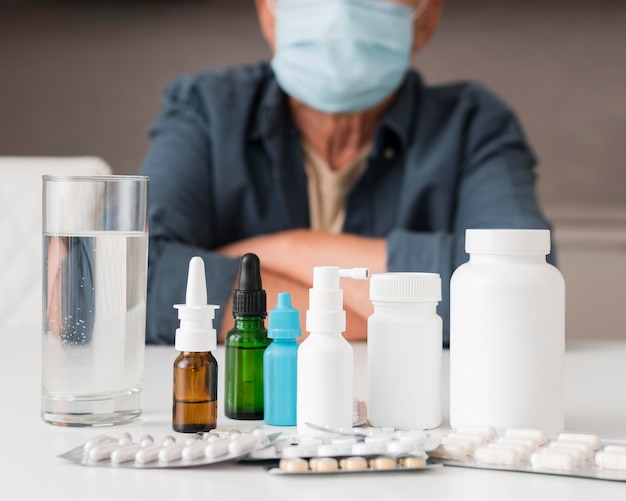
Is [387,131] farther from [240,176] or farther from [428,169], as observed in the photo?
[240,176]

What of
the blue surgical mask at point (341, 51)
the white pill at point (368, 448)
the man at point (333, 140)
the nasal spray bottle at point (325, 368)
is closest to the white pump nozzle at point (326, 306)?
the nasal spray bottle at point (325, 368)

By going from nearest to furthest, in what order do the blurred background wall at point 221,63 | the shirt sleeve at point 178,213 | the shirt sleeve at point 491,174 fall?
1. the shirt sleeve at point 178,213
2. the shirt sleeve at point 491,174
3. the blurred background wall at point 221,63

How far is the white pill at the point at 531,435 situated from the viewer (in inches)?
22.3

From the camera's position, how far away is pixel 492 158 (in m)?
1.66

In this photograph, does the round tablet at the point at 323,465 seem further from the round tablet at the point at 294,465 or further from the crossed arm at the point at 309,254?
the crossed arm at the point at 309,254

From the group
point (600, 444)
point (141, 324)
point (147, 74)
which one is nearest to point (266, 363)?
point (141, 324)

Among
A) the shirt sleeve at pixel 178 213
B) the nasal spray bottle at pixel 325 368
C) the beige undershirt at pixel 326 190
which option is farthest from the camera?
the beige undershirt at pixel 326 190

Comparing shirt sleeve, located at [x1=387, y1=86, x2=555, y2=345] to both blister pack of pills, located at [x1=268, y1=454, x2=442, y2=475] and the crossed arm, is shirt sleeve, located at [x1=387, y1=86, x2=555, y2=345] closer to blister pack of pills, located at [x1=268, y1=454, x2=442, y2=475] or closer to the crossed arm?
the crossed arm

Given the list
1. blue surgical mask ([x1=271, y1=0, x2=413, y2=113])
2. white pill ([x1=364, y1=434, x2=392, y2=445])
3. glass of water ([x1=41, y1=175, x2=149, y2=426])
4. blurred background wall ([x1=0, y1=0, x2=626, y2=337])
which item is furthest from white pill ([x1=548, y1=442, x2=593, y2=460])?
blurred background wall ([x1=0, y1=0, x2=626, y2=337])

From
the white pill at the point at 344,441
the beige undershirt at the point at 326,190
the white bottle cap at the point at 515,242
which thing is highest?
the beige undershirt at the point at 326,190

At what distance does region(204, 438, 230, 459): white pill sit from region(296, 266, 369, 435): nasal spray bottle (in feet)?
0.25

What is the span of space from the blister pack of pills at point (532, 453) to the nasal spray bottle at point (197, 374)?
0.57ft

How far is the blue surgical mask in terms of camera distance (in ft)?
5.33

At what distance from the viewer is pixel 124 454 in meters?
0.54
